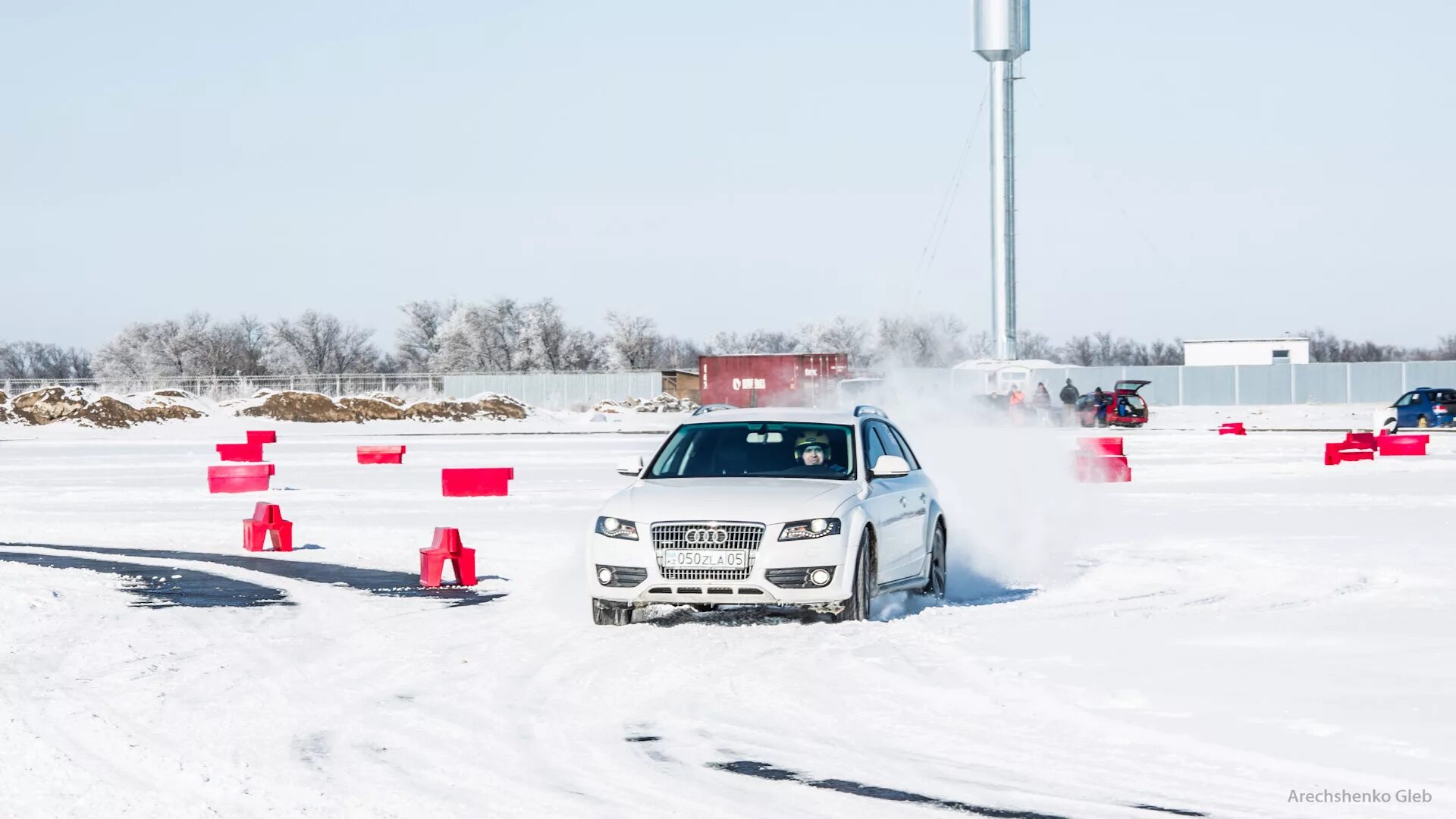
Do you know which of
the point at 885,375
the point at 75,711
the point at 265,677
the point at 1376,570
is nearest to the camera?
the point at 75,711

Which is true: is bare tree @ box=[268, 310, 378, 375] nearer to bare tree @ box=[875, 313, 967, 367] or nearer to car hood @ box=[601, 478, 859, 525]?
bare tree @ box=[875, 313, 967, 367]

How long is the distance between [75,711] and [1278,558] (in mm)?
11826

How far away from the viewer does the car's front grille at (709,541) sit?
11.7 metres

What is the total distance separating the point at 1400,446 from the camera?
38219mm

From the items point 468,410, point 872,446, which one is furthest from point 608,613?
point 468,410

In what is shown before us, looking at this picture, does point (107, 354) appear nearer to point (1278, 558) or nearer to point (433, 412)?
point (433, 412)

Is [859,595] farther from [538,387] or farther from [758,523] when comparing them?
[538,387]

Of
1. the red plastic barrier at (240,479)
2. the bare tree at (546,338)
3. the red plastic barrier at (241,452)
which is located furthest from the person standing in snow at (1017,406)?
the bare tree at (546,338)

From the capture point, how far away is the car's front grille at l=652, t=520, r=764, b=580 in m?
11.7

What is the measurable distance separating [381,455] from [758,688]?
3005cm

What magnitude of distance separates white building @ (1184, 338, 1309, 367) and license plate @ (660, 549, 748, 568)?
95.1 meters

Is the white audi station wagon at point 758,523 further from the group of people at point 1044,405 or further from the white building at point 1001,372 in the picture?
the white building at point 1001,372

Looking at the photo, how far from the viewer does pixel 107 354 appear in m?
147

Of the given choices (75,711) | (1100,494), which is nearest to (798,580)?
(75,711)
